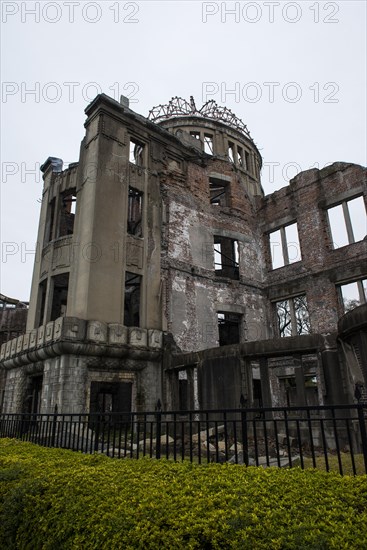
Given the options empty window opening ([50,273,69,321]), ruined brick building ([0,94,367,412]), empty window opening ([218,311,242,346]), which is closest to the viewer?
ruined brick building ([0,94,367,412])

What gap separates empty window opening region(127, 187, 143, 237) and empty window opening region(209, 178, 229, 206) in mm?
4633

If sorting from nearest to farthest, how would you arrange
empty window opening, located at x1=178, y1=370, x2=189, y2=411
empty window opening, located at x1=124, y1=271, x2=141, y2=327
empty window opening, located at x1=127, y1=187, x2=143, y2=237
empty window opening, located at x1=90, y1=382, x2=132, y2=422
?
empty window opening, located at x1=178, y1=370, x2=189, y2=411 → empty window opening, located at x1=90, y1=382, x2=132, y2=422 → empty window opening, located at x1=124, y1=271, x2=141, y2=327 → empty window opening, located at x1=127, y1=187, x2=143, y2=237

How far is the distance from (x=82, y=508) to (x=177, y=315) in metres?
13.7

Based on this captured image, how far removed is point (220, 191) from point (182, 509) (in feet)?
75.0

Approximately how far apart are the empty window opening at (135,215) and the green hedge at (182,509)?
1418cm

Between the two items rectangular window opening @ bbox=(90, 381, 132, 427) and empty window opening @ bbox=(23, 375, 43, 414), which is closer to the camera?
empty window opening @ bbox=(23, 375, 43, 414)

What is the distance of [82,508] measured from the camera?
9.95 ft

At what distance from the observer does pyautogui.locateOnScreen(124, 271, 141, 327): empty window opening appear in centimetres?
1787

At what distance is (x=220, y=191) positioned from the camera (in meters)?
24.3

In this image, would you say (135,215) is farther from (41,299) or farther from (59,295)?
(41,299)

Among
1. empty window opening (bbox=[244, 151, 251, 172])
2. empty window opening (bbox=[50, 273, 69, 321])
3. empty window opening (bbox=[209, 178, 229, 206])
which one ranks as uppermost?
empty window opening (bbox=[244, 151, 251, 172])

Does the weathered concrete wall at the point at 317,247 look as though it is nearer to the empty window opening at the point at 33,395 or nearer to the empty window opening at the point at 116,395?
the empty window opening at the point at 116,395

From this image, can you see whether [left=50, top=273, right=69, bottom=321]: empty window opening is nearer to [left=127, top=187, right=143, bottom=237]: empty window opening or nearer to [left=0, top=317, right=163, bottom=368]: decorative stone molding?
[left=0, top=317, right=163, bottom=368]: decorative stone molding

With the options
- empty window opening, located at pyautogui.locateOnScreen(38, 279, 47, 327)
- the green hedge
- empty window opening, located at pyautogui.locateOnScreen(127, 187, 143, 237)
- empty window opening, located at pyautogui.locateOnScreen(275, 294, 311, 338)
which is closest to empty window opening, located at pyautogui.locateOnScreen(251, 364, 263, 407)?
empty window opening, located at pyautogui.locateOnScreen(275, 294, 311, 338)
